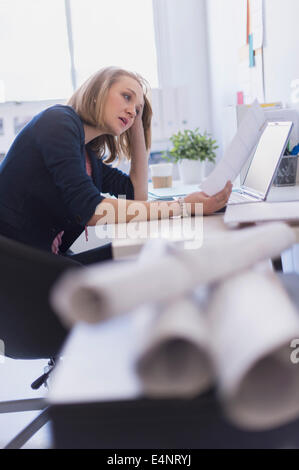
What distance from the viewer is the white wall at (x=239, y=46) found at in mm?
2090

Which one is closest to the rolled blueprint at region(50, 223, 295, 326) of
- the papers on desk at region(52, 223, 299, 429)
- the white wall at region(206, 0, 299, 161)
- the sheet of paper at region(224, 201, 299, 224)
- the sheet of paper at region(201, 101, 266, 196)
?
the papers on desk at region(52, 223, 299, 429)

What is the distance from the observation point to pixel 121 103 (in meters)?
1.67

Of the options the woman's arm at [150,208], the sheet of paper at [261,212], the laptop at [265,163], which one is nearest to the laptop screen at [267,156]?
the laptop at [265,163]

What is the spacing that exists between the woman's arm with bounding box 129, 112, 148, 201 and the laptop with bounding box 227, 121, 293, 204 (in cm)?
38

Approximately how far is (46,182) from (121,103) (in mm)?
371

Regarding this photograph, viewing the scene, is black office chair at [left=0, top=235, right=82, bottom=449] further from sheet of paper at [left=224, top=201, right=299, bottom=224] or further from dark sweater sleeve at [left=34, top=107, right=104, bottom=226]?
sheet of paper at [left=224, top=201, right=299, bottom=224]

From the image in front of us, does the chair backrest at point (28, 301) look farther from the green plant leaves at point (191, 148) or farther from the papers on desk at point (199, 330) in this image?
the green plant leaves at point (191, 148)

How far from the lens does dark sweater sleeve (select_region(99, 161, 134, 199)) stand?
79.2 inches

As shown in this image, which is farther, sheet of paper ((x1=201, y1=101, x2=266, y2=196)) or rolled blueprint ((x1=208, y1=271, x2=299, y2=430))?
sheet of paper ((x1=201, y1=101, x2=266, y2=196))

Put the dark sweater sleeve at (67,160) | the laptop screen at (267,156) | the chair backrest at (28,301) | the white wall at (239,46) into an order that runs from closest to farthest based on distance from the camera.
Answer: the chair backrest at (28,301)
the dark sweater sleeve at (67,160)
the laptop screen at (267,156)
the white wall at (239,46)

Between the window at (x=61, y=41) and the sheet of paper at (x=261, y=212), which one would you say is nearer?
the sheet of paper at (x=261, y=212)

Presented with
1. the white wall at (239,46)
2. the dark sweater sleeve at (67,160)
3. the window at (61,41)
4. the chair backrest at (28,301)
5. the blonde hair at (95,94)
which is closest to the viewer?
the chair backrest at (28,301)

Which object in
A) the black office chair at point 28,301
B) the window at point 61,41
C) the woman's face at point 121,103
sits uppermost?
the window at point 61,41

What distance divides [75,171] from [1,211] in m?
0.28
